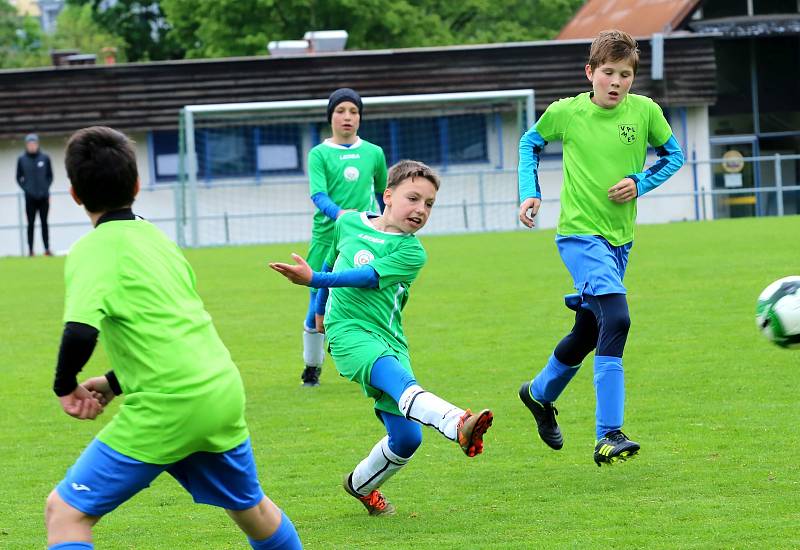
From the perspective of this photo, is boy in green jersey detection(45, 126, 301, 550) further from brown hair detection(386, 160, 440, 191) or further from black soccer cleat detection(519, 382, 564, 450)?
black soccer cleat detection(519, 382, 564, 450)

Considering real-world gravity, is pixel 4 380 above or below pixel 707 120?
below

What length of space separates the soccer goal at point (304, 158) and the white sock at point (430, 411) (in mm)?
23994

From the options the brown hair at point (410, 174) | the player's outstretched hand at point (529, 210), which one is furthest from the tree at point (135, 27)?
the brown hair at point (410, 174)

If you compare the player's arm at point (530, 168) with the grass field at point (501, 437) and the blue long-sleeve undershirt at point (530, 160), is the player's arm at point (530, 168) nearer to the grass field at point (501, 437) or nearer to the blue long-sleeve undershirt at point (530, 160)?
the blue long-sleeve undershirt at point (530, 160)

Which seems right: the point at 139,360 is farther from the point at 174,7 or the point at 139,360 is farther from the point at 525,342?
the point at 174,7

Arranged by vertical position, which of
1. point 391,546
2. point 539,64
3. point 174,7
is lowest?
point 391,546

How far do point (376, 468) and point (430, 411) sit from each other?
62cm

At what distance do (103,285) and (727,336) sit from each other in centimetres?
812

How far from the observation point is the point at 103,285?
13.3ft

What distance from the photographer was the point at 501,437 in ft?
25.1

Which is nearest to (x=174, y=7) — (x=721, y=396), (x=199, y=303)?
(x=721, y=396)

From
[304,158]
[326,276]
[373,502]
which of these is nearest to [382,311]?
[326,276]

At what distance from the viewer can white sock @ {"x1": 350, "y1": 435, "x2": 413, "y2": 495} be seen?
19.3ft

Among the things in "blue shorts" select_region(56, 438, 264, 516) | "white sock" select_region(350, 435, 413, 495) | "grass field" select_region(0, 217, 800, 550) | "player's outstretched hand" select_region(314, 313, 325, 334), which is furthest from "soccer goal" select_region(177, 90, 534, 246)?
"blue shorts" select_region(56, 438, 264, 516)
